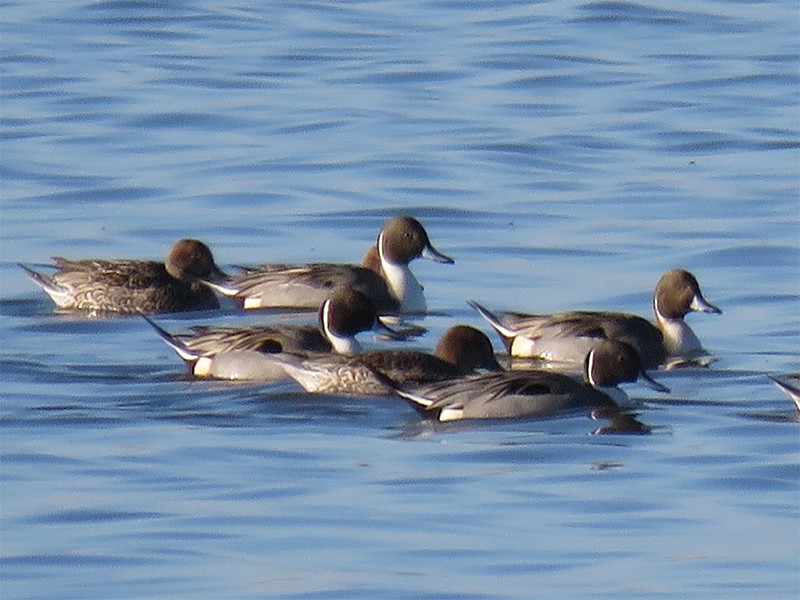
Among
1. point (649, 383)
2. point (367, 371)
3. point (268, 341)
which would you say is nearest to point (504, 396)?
point (367, 371)

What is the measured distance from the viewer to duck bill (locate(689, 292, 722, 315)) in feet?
47.1

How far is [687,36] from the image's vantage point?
86.7 feet

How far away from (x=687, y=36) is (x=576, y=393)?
1442 cm

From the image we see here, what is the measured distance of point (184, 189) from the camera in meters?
18.5

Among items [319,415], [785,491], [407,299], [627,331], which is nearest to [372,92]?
[407,299]

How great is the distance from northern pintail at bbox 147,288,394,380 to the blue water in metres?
0.17

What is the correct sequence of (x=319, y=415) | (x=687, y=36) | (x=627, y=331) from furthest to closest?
(x=687, y=36), (x=627, y=331), (x=319, y=415)

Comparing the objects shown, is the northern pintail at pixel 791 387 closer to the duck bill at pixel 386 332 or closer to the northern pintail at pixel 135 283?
the duck bill at pixel 386 332

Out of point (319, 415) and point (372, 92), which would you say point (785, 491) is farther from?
point (372, 92)

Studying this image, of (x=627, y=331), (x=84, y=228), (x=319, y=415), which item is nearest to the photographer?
(x=319, y=415)

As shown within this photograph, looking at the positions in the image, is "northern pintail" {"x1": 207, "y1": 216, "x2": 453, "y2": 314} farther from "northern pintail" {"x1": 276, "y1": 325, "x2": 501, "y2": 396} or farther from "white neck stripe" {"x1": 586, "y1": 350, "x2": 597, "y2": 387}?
"white neck stripe" {"x1": 586, "y1": 350, "x2": 597, "y2": 387}

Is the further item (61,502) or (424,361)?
(424,361)

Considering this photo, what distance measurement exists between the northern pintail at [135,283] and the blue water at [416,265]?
7.3 inches

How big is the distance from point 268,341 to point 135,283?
226 cm
